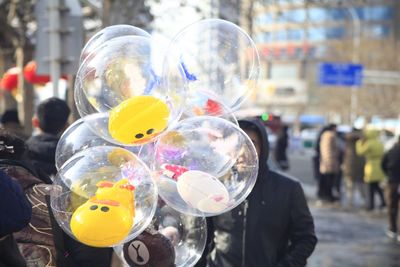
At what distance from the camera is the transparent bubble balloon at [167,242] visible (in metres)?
2.45

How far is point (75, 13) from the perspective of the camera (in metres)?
6.30

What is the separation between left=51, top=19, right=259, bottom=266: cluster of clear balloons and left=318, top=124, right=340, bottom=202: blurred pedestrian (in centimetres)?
987

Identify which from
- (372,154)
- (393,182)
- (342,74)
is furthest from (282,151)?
(342,74)

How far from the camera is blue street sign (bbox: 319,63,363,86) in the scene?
27250 mm

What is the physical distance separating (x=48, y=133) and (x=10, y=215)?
108 inches

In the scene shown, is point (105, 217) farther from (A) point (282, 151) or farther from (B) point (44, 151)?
(A) point (282, 151)

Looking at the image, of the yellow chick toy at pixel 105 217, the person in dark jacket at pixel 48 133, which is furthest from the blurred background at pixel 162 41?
the person in dark jacket at pixel 48 133

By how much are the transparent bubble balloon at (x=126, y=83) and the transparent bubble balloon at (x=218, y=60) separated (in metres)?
0.12

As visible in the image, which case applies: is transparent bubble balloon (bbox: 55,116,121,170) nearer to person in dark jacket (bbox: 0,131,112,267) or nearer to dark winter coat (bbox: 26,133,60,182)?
person in dark jacket (bbox: 0,131,112,267)

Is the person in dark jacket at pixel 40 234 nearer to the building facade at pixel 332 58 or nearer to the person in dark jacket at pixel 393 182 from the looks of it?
the person in dark jacket at pixel 393 182

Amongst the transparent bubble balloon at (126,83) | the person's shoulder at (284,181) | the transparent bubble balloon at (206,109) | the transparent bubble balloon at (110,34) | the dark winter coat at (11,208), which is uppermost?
the transparent bubble balloon at (110,34)

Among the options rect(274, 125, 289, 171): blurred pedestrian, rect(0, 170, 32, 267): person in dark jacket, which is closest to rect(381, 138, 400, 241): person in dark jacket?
rect(274, 125, 289, 171): blurred pedestrian

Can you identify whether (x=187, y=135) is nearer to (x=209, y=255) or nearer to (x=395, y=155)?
(x=209, y=255)

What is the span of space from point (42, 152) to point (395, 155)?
20.6ft
